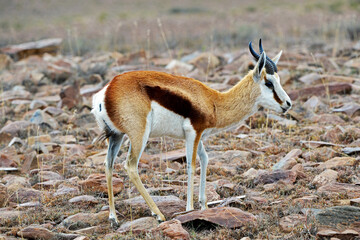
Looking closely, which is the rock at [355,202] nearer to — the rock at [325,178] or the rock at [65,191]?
the rock at [325,178]

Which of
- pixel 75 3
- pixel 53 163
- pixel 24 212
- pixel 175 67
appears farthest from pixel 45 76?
pixel 75 3

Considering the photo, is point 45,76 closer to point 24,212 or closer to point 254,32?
point 24,212

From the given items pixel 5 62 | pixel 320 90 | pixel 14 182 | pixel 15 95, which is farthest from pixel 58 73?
pixel 14 182

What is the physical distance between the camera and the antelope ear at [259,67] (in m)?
6.74

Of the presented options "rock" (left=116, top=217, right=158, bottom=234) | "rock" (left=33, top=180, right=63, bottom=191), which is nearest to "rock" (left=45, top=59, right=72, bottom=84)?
"rock" (left=33, top=180, right=63, bottom=191)

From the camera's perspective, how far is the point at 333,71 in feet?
49.7

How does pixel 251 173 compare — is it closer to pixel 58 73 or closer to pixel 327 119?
pixel 327 119

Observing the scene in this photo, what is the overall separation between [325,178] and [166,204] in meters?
2.53

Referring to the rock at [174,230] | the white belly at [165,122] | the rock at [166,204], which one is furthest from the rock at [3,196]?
the rock at [174,230]

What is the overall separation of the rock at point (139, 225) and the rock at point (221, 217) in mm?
350

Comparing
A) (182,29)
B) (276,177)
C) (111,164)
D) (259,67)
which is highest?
(259,67)

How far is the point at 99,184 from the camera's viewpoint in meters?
7.57

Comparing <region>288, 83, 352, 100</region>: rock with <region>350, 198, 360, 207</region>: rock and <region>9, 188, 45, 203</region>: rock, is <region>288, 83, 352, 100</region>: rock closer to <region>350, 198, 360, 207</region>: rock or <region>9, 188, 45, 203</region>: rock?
<region>350, 198, 360, 207</region>: rock

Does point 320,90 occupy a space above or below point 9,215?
below
